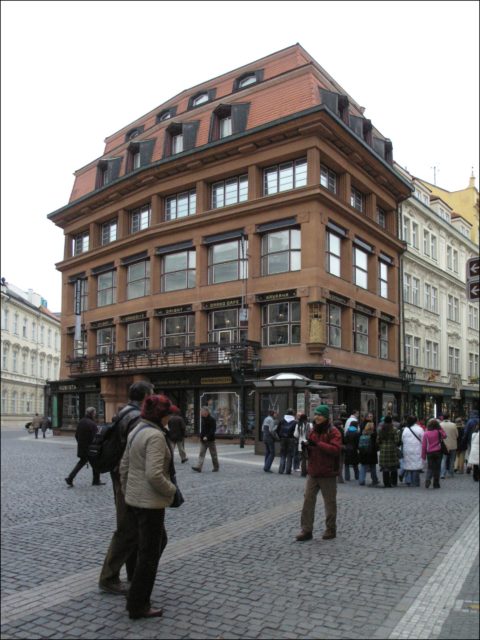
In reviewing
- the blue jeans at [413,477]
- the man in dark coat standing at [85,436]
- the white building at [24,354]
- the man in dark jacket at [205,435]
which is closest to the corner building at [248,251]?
the man in dark jacket at [205,435]

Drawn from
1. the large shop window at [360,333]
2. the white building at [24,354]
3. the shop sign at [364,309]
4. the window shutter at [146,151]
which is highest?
the window shutter at [146,151]

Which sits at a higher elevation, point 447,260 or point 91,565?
point 447,260

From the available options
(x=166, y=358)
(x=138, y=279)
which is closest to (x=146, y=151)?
(x=138, y=279)

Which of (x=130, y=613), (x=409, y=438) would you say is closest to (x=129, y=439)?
(x=130, y=613)

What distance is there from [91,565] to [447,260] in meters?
46.3

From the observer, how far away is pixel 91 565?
7.08m

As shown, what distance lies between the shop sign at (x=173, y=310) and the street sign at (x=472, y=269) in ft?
106

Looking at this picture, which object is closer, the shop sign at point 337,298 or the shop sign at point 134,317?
the shop sign at point 337,298

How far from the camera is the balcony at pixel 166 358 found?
32.3m

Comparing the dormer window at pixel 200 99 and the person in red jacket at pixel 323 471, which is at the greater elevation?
the dormer window at pixel 200 99

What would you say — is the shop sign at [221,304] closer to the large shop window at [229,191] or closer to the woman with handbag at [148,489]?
the large shop window at [229,191]

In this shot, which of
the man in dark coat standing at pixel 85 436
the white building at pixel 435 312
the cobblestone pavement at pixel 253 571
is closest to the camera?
the cobblestone pavement at pixel 253 571

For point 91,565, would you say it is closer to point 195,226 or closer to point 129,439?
point 129,439

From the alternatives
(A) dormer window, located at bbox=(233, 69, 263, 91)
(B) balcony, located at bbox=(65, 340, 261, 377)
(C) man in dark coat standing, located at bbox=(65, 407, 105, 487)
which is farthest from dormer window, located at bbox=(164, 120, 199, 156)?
(C) man in dark coat standing, located at bbox=(65, 407, 105, 487)
